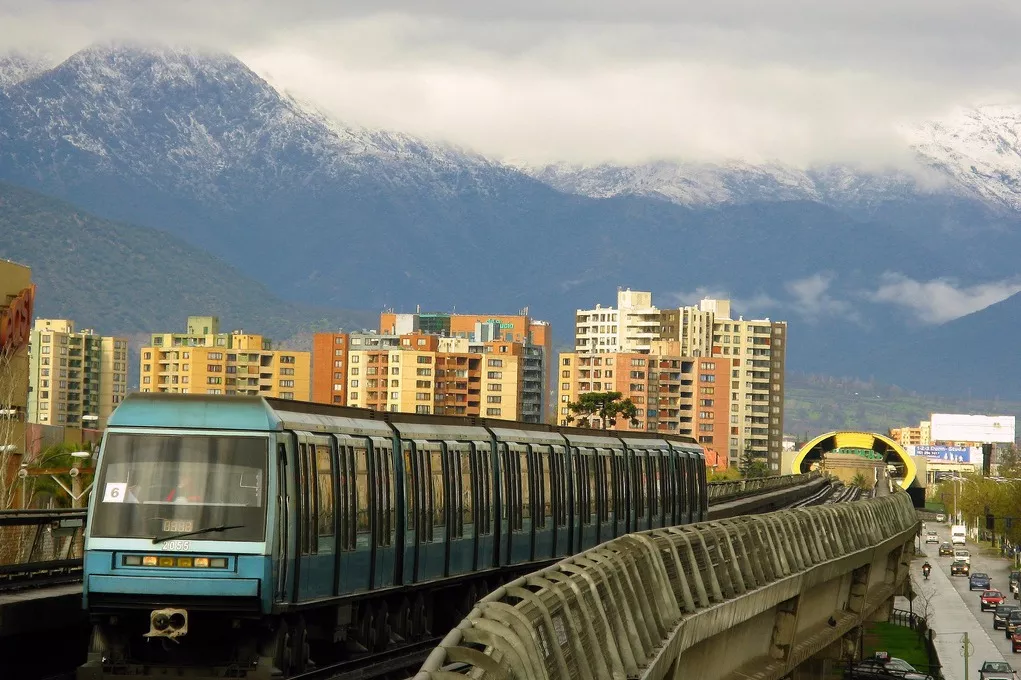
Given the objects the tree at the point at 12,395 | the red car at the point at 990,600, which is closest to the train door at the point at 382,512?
the tree at the point at 12,395

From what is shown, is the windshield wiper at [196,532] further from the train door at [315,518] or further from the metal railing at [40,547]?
the metal railing at [40,547]

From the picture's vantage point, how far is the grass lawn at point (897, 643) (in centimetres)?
9279

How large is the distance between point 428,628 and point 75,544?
223 inches

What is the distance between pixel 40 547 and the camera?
26906 mm

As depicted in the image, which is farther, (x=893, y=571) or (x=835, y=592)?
(x=893, y=571)

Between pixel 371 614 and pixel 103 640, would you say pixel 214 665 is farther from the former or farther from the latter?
pixel 371 614

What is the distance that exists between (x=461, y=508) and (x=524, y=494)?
170 inches

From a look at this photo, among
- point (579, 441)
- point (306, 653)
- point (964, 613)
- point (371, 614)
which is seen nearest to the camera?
point (306, 653)

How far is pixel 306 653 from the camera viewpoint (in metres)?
23.0

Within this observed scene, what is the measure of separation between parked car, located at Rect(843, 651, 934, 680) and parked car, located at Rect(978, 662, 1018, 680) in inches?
115

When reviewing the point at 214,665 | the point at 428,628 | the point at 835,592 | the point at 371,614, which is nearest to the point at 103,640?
the point at 214,665

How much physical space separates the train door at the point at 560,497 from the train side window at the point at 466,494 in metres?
5.68

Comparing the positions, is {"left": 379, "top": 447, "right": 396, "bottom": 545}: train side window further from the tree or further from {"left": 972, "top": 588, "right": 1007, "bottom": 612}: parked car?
{"left": 972, "top": 588, "right": 1007, "bottom": 612}: parked car

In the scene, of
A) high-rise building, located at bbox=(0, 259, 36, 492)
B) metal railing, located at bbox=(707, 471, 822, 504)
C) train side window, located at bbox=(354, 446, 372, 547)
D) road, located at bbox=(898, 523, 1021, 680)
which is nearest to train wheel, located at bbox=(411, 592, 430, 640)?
train side window, located at bbox=(354, 446, 372, 547)
